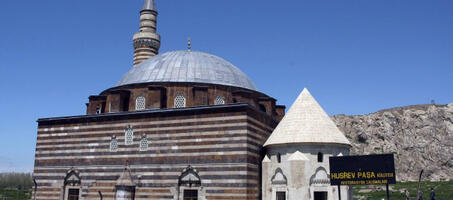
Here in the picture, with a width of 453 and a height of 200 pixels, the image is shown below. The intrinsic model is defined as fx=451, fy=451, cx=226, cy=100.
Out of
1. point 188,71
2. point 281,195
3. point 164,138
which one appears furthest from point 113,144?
point 281,195

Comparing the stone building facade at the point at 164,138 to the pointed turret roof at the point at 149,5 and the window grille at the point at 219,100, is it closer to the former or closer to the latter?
the window grille at the point at 219,100

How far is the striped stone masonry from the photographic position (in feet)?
80.6

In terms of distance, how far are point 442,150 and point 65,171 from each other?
238ft

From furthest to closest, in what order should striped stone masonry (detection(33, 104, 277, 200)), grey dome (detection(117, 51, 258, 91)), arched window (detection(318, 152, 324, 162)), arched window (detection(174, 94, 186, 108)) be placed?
grey dome (detection(117, 51, 258, 91)) < arched window (detection(174, 94, 186, 108)) < arched window (detection(318, 152, 324, 162)) < striped stone masonry (detection(33, 104, 277, 200))

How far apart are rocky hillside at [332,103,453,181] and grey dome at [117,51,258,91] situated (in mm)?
55510

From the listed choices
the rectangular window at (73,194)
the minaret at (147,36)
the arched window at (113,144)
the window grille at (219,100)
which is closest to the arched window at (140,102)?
the arched window at (113,144)

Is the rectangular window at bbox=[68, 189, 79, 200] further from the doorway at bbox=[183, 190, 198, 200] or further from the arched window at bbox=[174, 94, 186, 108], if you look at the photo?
the arched window at bbox=[174, 94, 186, 108]

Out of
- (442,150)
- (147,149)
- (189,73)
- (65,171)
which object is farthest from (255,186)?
(442,150)

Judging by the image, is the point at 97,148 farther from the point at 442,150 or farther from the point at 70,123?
the point at 442,150

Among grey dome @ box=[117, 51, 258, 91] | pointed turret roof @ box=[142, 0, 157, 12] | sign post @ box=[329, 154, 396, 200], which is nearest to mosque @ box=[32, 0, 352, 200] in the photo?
grey dome @ box=[117, 51, 258, 91]

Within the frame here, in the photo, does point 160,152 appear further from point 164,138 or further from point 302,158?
point 302,158

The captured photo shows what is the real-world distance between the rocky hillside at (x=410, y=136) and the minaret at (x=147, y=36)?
51.8m

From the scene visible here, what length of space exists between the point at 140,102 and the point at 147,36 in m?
17.0

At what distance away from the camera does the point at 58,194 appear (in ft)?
95.3
